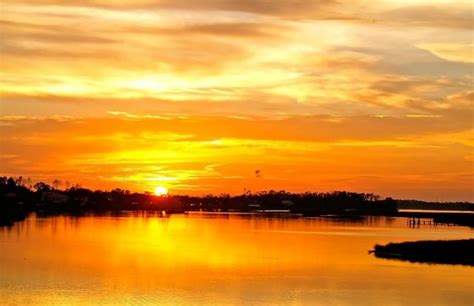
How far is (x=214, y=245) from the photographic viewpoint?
87.6 metres

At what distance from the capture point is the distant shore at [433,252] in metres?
68.4

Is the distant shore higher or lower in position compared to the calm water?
higher

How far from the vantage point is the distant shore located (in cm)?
6844

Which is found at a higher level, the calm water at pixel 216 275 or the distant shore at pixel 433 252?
the distant shore at pixel 433 252

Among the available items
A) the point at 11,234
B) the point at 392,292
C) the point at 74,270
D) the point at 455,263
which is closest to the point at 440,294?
the point at 392,292

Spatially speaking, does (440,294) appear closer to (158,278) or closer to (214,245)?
(158,278)

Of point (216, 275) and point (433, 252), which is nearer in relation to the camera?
point (216, 275)

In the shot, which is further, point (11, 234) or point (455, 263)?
point (11, 234)

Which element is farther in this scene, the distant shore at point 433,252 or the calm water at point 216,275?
the distant shore at point 433,252

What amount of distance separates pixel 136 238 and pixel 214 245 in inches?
661

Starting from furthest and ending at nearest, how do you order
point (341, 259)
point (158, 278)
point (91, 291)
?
point (341, 259) → point (158, 278) → point (91, 291)

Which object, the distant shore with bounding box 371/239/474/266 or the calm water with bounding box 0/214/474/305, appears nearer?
the calm water with bounding box 0/214/474/305

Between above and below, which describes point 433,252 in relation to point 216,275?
above

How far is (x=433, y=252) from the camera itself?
71.4 meters
